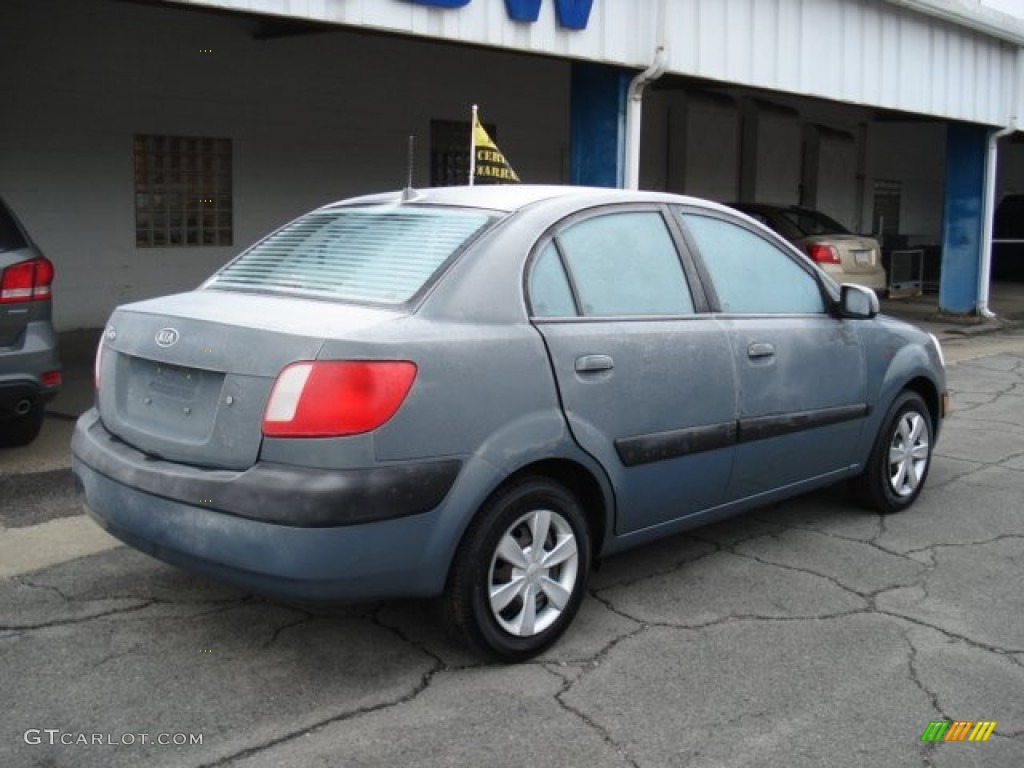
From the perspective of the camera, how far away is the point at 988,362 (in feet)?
38.6

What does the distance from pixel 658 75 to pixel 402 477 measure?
264 inches

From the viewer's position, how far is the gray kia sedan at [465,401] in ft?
10.7

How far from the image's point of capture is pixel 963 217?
622 inches

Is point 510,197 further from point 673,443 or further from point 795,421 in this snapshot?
point 795,421

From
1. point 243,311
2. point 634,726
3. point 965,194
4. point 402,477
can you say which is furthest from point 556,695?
point 965,194

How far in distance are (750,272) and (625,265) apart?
2.71 ft

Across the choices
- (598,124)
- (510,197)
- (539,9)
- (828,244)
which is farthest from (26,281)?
(828,244)

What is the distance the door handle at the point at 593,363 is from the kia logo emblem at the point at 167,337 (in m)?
1.36

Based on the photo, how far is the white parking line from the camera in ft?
15.2

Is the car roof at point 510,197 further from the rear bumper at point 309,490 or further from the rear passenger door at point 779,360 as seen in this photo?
the rear bumper at point 309,490

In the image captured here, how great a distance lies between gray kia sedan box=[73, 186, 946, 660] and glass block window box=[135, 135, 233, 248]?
23.7 ft

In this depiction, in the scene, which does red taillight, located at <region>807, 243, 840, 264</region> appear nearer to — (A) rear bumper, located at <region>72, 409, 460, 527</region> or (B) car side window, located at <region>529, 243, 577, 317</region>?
(B) car side window, located at <region>529, 243, 577, 317</region>

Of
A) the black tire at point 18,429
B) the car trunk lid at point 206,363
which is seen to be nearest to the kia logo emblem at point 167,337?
the car trunk lid at point 206,363

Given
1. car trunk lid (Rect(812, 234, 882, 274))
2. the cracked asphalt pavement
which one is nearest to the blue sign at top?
the cracked asphalt pavement
